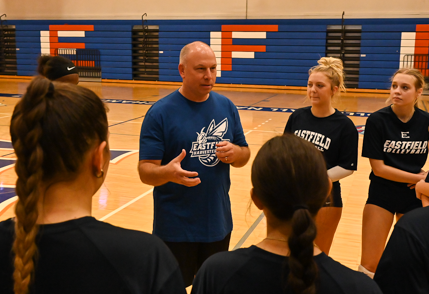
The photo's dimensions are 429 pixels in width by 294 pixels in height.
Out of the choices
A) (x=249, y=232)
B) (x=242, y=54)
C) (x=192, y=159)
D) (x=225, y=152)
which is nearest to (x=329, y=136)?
(x=225, y=152)

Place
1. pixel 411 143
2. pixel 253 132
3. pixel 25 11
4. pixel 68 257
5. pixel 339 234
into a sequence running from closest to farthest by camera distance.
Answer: pixel 68 257
pixel 411 143
pixel 339 234
pixel 253 132
pixel 25 11

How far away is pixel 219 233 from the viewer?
2.62 m

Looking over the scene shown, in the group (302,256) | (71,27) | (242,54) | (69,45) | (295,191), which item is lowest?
(302,256)

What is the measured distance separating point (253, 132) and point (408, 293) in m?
7.56

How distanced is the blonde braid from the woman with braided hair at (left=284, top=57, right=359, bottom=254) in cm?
219

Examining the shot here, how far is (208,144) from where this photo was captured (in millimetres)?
2600

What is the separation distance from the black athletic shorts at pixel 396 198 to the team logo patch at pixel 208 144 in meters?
1.22

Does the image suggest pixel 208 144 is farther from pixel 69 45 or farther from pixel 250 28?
pixel 69 45

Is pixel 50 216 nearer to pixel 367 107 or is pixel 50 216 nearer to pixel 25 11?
pixel 367 107

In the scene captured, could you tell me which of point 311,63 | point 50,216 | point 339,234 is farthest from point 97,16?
point 50,216

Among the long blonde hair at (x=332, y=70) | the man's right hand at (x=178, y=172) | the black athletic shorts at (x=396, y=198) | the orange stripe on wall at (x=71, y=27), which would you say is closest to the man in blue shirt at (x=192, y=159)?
the man's right hand at (x=178, y=172)

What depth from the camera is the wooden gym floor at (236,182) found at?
4.22 metres

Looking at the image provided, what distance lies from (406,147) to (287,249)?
208 cm

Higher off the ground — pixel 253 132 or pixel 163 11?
pixel 163 11
